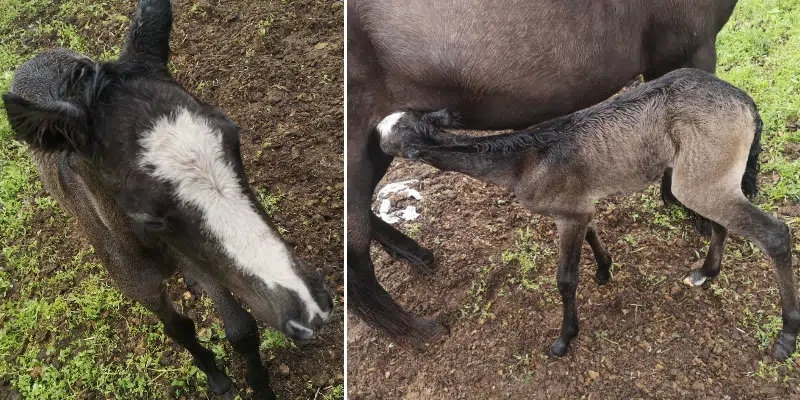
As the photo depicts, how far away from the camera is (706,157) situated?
2.67 m

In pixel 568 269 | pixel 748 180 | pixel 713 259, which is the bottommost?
pixel 713 259

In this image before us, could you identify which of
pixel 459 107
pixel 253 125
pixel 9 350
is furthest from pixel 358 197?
pixel 9 350

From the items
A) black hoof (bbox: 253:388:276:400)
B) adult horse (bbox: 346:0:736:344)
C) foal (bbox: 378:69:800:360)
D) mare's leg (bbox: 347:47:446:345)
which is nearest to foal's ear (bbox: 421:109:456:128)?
foal (bbox: 378:69:800:360)

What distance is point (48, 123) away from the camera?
6.64 ft

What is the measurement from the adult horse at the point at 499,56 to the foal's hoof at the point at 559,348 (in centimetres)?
122

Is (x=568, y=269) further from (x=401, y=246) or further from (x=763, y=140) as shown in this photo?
(x=763, y=140)

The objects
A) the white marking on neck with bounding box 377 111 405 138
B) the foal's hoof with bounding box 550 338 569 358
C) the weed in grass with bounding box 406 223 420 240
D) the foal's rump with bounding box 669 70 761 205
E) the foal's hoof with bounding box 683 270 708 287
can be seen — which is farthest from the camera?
the weed in grass with bounding box 406 223 420 240

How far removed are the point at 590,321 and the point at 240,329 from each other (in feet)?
6.59

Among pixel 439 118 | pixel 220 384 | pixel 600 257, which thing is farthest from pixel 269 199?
pixel 600 257

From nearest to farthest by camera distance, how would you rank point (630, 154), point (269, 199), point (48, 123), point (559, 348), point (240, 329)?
point (48, 123), point (630, 154), point (240, 329), point (559, 348), point (269, 199)

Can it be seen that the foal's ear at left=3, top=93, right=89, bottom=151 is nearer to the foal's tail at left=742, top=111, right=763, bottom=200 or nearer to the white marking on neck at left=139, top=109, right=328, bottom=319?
the white marking on neck at left=139, top=109, right=328, bottom=319

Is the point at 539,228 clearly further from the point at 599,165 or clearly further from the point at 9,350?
the point at 9,350

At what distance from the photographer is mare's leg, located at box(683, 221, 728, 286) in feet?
10.6

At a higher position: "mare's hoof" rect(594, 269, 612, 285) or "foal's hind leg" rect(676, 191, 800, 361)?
"foal's hind leg" rect(676, 191, 800, 361)
